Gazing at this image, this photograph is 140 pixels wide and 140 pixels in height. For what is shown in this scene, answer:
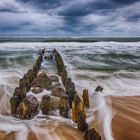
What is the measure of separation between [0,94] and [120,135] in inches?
182

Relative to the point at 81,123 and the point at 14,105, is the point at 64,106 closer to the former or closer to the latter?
the point at 81,123

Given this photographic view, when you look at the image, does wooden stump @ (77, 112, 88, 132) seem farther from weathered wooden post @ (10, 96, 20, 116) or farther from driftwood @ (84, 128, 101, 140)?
weathered wooden post @ (10, 96, 20, 116)

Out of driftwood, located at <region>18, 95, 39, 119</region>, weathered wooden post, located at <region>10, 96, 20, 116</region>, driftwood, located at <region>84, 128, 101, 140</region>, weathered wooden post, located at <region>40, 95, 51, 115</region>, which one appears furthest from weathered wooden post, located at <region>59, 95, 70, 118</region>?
driftwood, located at <region>84, 128, 101, 140</region>

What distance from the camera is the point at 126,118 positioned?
6.19 meters

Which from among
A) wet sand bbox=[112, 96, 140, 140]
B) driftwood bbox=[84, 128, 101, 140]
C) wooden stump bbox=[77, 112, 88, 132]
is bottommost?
wet sand bbox=[112, 96, 140, 140]

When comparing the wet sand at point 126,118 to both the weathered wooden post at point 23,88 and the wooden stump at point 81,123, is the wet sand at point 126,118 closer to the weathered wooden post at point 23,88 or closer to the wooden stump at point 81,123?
the wooden stump at point 81,123

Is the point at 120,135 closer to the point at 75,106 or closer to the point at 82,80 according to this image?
the point at 75,106

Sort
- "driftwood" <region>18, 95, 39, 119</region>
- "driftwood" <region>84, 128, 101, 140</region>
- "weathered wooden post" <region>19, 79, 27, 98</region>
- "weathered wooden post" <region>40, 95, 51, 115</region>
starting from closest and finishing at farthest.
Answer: "driftwood" <region>84, 128, 101, 140</region>, "driftwood" <region>18, 95, 39, 119</region>, "weathered wooden post" <region>40, 95, 51, 115</region>, "weathered wooden post" <region>19, 79, 27, 98</region>

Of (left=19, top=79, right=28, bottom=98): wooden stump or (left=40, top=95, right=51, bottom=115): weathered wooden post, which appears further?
(left=19, top=79, right=28, bottom=98): wooden stump

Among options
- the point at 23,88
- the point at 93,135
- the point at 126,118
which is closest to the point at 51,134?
the point at 93,135

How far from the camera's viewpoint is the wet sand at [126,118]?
5.28 metres

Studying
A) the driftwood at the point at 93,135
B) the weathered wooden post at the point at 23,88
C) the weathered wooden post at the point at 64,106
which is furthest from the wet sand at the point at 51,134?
the weathered wooden post at the point at 23,88

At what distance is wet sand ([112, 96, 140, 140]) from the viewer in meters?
5.28

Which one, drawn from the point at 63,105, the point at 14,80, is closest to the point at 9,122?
the point at 63,105
